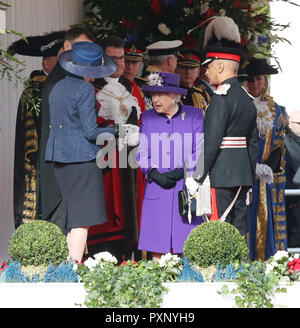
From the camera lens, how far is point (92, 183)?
6.88 metres

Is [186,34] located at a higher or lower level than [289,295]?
higher

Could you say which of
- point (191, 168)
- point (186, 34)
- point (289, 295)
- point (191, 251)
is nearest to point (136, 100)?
point (186, 34)

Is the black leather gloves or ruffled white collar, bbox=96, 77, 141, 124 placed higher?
ruffled white collar, bbox=96, 77, 141, 124

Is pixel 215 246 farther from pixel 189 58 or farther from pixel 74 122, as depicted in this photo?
pixel 189 58

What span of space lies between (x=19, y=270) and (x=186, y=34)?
3.39 meters

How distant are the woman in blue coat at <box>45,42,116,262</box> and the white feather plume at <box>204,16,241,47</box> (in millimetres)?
1098

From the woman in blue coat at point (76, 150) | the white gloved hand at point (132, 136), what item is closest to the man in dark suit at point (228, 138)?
the woman in blue coat at point (76, 150)

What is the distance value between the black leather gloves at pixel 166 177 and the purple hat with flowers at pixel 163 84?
58cm

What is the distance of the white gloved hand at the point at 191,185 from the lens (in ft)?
22.3

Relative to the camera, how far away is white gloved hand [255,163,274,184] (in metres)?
8.24

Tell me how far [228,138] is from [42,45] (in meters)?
2.00

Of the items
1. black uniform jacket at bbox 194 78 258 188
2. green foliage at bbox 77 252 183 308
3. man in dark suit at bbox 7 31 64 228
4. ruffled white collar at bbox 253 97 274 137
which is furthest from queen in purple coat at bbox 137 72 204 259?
ruffled white collar at bbox 253 97 274 137

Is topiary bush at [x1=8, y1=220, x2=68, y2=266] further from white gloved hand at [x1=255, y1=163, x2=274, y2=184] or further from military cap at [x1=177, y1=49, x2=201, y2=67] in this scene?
military cap at [x1=177, y1=49, x2=201, y2=67]
